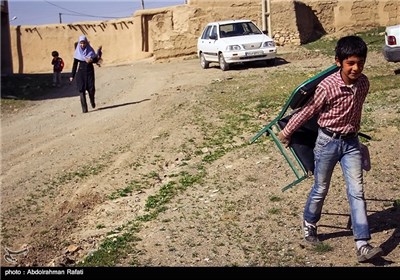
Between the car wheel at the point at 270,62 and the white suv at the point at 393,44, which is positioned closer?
the white suv at the point at 393,44

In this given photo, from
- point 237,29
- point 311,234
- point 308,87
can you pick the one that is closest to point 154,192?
point 311,234

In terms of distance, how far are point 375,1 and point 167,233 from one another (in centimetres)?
2026

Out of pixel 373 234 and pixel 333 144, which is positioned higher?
pixel 333 144

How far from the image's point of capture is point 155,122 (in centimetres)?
1240

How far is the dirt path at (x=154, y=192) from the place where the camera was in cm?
579

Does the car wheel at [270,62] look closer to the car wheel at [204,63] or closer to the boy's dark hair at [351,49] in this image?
the car wheel at [204,63]

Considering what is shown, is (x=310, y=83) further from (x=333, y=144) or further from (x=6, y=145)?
(x=6, y=145)

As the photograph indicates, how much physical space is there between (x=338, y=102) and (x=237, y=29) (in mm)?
15491

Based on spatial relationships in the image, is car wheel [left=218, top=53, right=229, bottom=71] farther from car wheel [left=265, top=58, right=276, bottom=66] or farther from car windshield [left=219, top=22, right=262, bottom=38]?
car wheel [left=265, top=58, right=276, bottom=66]

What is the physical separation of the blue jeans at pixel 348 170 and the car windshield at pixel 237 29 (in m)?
15.1

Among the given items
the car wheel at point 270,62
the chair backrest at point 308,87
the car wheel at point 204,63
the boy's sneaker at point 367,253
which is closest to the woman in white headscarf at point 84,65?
the car wheel at point 270,62

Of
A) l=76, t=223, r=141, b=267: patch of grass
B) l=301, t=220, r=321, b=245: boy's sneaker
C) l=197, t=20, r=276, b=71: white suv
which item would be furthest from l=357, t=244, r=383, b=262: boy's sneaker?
l=197, t=20, r=276, b=71: white suv

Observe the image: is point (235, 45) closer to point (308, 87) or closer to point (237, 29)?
point (237, 29)

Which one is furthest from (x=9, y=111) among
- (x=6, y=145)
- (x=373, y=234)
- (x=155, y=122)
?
(x=373, y=234)
